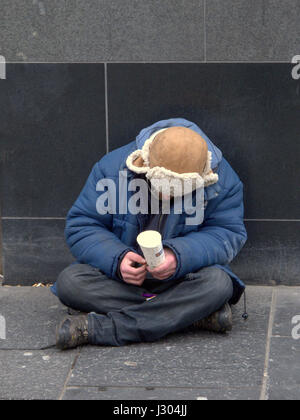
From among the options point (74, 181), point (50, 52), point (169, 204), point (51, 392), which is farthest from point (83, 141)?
point (51, 392)

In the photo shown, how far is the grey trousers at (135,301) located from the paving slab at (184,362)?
0.08 metres

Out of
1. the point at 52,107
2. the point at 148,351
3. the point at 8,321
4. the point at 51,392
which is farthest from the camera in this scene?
the point at 52,107

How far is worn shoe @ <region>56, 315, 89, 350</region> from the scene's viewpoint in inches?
163

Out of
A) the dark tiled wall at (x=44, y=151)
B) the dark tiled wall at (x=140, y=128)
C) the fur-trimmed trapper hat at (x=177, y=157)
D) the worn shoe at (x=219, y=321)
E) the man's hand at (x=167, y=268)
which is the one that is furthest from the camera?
the dark tiled wall at (x=44, y=151)

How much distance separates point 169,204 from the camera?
14.0ft

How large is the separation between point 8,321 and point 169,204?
4.07ft

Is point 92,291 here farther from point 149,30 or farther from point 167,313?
point 149,30

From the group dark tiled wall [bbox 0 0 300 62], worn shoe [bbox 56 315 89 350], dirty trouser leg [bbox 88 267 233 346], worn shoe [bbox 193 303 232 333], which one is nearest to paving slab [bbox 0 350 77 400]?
worn shoe [bbox 56 315 89 350]

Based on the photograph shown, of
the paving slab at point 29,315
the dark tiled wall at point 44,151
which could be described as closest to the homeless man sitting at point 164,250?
the paving slab at point 29,315

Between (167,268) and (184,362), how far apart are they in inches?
19.6

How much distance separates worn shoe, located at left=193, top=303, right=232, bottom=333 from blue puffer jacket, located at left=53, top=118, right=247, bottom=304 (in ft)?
0.66

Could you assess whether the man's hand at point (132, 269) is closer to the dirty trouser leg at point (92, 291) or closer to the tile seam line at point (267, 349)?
the dirty trouser leg at point (92, 291)

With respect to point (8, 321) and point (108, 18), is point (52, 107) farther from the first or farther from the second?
point (8, 321)

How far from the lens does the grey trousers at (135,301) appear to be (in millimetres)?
4207
